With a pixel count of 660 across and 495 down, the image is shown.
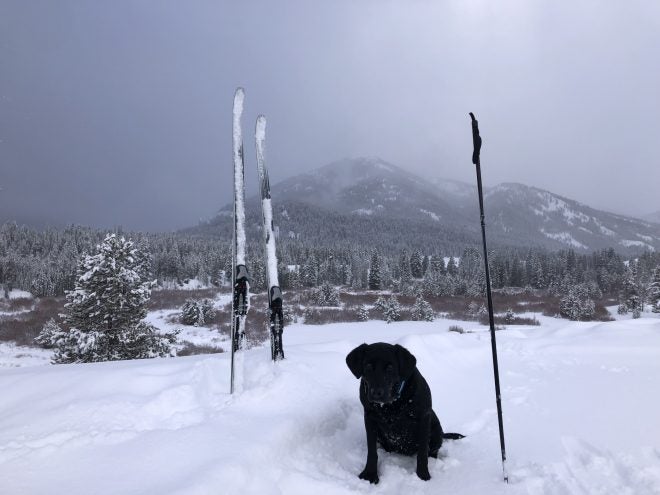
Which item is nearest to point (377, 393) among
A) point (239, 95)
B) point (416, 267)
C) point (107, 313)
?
point (239, 95)

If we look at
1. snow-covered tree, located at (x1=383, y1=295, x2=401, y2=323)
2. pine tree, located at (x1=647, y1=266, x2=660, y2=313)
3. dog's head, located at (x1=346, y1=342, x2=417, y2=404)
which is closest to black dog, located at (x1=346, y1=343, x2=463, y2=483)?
dog's head, located at (x1=346, y1=342, x2=417, y2=404)

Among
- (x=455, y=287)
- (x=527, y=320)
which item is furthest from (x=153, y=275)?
(x=527, y=320)

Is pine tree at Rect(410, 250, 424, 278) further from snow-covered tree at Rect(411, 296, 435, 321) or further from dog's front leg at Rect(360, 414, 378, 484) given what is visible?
dog's front leg at Rect(360, 414, 378, 484)

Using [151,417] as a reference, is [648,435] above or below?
below

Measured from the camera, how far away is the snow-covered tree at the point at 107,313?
514 inches

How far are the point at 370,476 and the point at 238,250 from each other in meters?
3.03

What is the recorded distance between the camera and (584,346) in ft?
26.6

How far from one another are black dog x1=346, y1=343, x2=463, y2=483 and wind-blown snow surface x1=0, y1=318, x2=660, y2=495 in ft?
0.75

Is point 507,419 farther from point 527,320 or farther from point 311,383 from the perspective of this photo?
point 527,320

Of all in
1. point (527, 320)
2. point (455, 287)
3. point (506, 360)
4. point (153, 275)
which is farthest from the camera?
point (153, 275)

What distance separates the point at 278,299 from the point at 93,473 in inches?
104

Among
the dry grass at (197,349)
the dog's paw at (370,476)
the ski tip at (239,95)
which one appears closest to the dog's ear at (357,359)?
the dog's paw at (370,476)

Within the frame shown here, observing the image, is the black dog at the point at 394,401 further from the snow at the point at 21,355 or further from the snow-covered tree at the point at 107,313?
the snow at the point at 21,355

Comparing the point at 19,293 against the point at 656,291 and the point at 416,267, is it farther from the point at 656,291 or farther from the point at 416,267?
the point at 656,291
